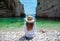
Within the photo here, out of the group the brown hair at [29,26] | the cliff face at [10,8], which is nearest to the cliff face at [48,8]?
the cliff face at [10,8]

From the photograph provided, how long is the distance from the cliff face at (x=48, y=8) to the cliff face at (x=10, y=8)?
1.45m

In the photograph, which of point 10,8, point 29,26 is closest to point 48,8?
point 10,8

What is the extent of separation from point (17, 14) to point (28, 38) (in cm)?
879

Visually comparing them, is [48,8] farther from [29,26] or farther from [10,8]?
[29,26]

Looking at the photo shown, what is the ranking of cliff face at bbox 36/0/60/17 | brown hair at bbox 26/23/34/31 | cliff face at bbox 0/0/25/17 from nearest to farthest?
brown hair at bbox 26/23/34/31 → cliff face at bbox 36/0/60/17 → cliff face at bbox 0/0/25/17

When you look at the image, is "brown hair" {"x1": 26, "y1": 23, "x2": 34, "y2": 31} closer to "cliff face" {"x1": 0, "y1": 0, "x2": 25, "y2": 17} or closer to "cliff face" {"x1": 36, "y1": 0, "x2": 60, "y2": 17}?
"cliff face" {"x1": 36, "y1": 0, "x2": 60, "y2": 17}

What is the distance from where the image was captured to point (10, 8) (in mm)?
15273

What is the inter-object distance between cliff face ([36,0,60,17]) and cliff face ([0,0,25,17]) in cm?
145

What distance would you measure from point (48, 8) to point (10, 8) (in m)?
3.15

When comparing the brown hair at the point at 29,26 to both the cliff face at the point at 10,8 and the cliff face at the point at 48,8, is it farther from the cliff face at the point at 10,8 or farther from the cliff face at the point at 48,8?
the cliff face at the point at 10,8

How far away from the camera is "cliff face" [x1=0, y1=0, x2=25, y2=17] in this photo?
15.0 metres

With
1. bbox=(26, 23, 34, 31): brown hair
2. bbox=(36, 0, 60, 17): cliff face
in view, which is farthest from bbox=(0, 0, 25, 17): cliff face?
bbox=(26, 23, 34, 31): brown hair

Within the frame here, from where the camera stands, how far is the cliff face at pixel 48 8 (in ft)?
47.9

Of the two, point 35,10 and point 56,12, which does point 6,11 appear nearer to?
point 35,10
